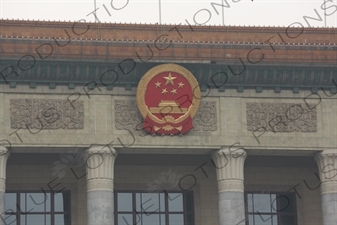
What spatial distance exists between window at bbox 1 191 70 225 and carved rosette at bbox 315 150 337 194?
31.8 feet

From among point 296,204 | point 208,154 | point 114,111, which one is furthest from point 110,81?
point 296,204

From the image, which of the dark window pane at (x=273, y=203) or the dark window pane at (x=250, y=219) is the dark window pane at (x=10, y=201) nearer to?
the dark window pane at (x=250, y=219)

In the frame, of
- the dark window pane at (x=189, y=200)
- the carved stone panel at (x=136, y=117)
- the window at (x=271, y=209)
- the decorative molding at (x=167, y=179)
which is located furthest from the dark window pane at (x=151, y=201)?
the carved stone panel at (x=136, y=117)

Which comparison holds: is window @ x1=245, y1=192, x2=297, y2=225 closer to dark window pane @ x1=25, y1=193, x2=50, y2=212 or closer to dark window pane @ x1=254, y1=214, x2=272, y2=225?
dark window pane @ x1=254, y1=214, x2=272, y2=225

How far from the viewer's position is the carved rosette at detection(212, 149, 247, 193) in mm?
45000

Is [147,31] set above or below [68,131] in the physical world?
above

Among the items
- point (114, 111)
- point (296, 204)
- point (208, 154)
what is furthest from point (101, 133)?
point (296, 204)

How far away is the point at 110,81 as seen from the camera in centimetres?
4484

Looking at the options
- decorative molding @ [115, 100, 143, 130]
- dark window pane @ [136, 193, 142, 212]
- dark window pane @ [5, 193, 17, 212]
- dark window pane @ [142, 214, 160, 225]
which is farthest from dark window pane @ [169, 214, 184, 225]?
dark window pane @ [5, 193, 17, 212]

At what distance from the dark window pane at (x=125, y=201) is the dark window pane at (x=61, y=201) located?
199cm

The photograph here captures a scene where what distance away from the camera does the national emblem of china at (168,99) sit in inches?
1757

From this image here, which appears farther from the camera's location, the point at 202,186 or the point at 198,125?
the point at 202,186

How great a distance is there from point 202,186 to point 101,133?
19.4 ft

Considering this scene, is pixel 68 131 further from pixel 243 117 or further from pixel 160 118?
pixel 243 117
